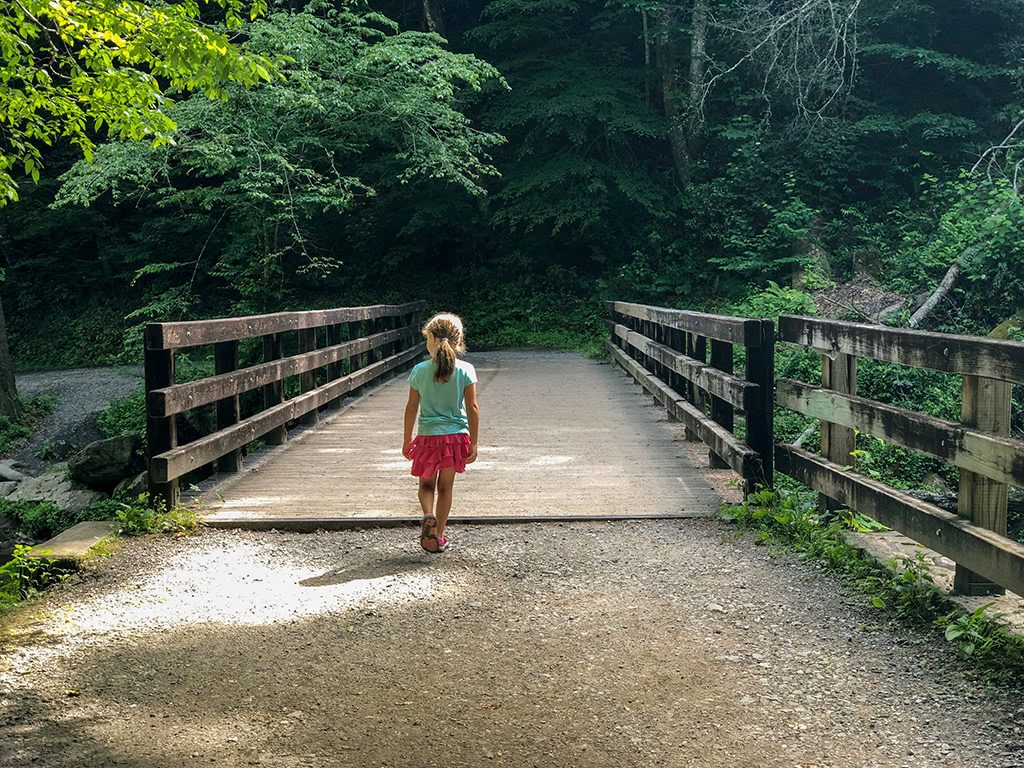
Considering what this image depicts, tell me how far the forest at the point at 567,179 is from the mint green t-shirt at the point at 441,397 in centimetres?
1042

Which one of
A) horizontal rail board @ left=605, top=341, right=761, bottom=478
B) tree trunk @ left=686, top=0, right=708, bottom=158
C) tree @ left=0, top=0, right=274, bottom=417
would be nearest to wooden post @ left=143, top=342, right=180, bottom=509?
horizontal rail board @ left=605, top=341, right=761, bottom=478

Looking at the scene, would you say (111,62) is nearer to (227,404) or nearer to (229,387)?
(227,404)

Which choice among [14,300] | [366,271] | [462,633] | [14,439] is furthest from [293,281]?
[462,633]

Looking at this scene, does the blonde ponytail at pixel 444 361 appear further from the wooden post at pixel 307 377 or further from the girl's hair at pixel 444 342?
the wooden post at pixel 307 377

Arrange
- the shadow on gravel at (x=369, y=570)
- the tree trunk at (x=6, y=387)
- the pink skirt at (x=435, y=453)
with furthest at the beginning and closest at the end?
the tree trunk at (x=6, y=387) < the pink skirt at (x=435, y=453) < the shadow on gravel at (x=369, y=570)

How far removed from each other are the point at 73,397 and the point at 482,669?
1676 cm

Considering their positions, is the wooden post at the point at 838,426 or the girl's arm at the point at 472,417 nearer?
the wooden post at the point at 838,426

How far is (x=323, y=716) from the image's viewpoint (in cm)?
344

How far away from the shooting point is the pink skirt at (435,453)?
5750 millimetres

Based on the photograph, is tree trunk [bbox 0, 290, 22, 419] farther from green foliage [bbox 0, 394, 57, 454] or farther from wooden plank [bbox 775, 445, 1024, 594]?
wooden plank [bbox 775, 445, 1024, 594]

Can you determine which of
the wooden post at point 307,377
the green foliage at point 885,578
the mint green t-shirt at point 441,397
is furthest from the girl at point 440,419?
the wooden post at point 307,377

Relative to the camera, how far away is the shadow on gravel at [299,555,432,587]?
513 centimetres

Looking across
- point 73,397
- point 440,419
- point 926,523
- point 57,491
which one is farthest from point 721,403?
point 73,397

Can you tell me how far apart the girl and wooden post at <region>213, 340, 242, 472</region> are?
7.43 feet
